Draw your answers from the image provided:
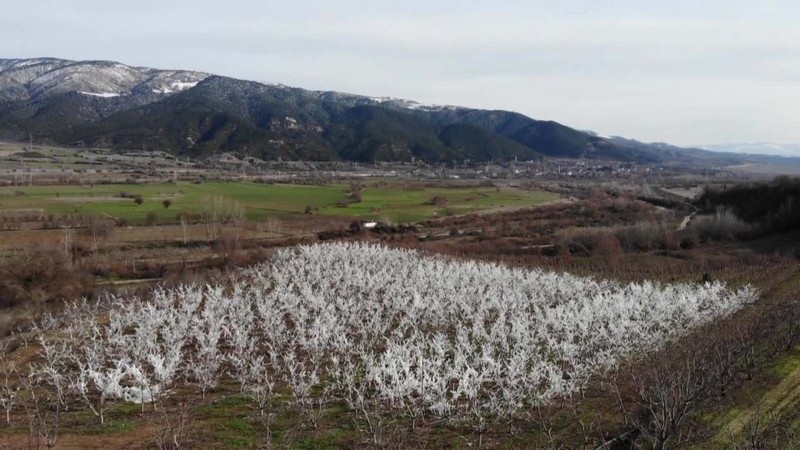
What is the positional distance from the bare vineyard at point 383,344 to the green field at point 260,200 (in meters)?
38.8

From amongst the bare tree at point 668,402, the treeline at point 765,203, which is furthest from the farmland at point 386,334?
the treeline at point 765,203

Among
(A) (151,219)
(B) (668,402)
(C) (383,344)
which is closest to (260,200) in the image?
(A) (151,219)

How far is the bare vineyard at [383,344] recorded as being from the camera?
1471 centimetres

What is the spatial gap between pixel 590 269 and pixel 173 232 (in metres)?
38.0

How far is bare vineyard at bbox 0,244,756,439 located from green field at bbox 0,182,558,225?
38.8m

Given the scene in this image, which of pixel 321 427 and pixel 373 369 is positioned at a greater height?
pixel 373 369

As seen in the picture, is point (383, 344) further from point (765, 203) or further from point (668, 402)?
point (765, 203)

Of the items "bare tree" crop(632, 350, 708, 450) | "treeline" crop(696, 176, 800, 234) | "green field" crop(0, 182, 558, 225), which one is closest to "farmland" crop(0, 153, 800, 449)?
"bare tree" crop(632, 350, 708, 450)

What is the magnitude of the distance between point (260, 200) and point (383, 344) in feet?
208

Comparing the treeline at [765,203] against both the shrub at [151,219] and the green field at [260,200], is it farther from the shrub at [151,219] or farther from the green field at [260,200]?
the shrub at [151,219]

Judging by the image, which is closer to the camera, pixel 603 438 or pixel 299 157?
pixel 603 438

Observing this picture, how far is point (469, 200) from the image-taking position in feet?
300

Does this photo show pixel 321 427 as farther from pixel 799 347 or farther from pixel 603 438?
pixel 799 347

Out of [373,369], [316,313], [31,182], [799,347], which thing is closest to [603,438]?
[373,369]
